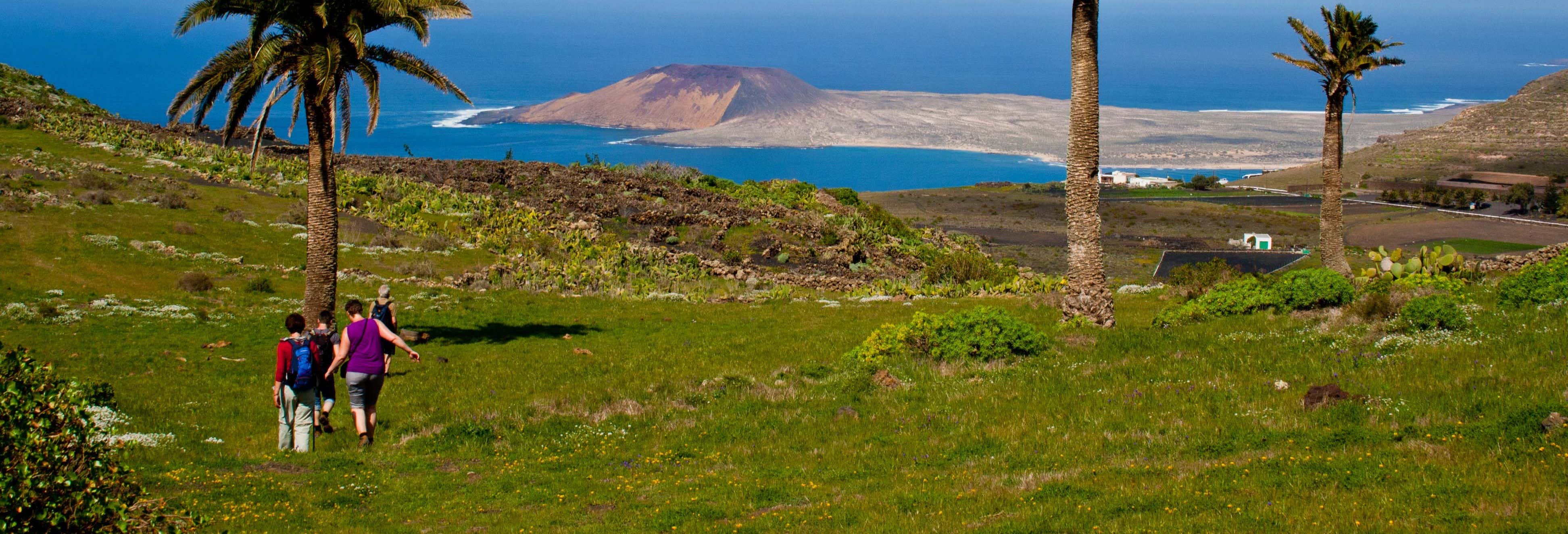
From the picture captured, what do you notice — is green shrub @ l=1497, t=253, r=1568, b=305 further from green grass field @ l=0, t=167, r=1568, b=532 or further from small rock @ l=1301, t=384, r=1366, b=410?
small rock @ l=1301, t=384, r=1366, b=410

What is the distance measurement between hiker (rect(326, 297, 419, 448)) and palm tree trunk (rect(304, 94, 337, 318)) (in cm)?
691

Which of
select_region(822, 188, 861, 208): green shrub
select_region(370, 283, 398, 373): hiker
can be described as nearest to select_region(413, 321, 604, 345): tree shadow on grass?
select_region(370, 283, 398, 373): hiker

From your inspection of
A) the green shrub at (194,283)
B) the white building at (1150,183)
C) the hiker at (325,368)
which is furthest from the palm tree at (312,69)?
the white building at (1150,183)

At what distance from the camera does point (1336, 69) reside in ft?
96.8

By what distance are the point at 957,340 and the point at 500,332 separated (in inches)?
427

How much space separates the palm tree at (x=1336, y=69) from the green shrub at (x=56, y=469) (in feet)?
98.4

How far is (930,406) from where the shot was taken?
12242 mm

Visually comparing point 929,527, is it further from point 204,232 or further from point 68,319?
point 204,232

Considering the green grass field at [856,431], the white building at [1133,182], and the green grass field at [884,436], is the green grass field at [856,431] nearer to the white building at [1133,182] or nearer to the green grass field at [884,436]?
the green grass field at [884,436]

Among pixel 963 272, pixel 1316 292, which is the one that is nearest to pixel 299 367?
pixel 1316 292

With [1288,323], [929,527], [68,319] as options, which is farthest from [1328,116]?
[68,319]

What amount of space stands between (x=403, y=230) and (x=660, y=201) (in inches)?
510

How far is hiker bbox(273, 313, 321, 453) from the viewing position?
11555 millimetres

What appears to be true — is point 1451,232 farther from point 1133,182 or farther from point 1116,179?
point 1133,182
